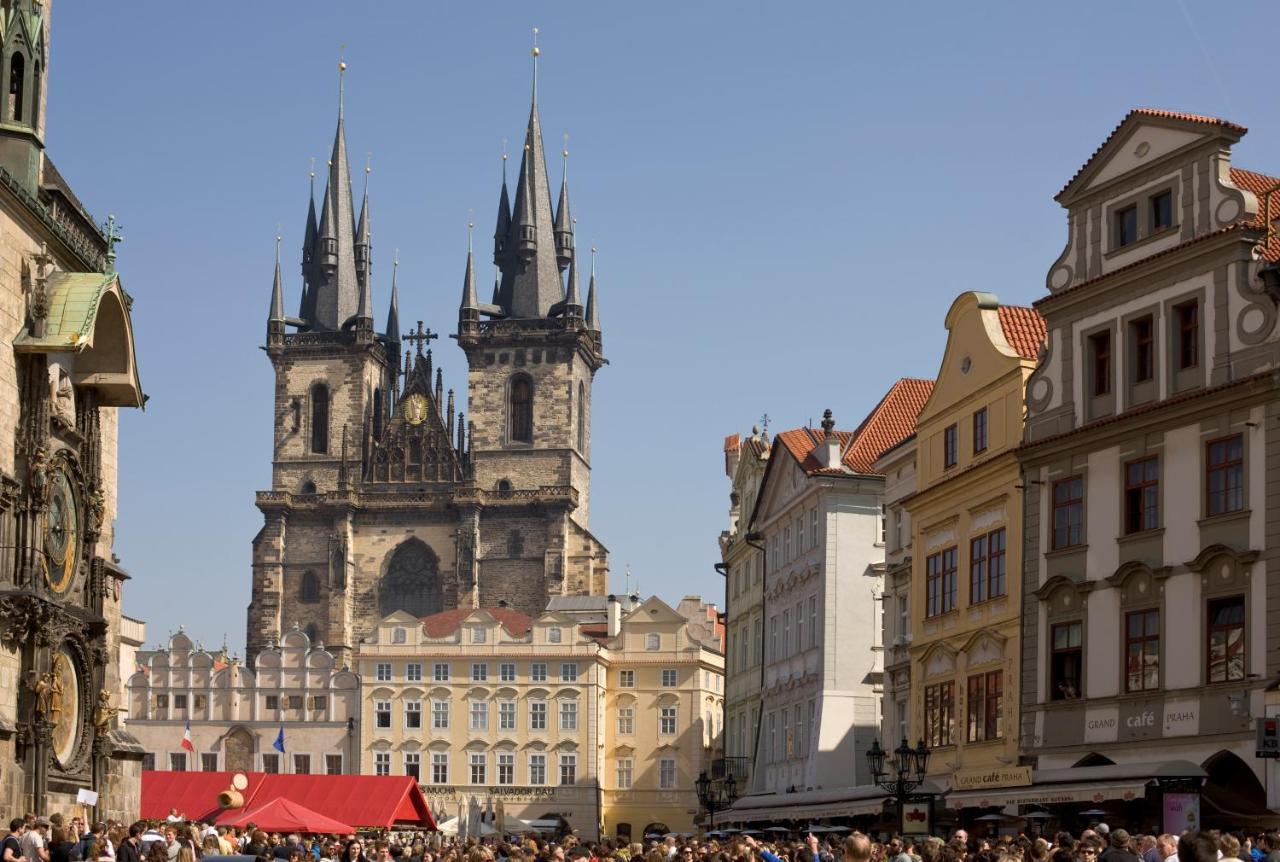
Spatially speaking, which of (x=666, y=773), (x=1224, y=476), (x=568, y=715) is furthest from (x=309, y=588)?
(x=1224, y=476)

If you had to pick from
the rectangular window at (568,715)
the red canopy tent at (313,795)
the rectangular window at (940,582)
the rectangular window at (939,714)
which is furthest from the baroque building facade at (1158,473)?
the rectangular window at (568,715)

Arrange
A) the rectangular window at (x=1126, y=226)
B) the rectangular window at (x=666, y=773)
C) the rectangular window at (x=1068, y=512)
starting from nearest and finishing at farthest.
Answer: the rectangular window at (x=1126, y=226) → the rectangular window at (x=1068, y=512) → the rectangular window at (x=666, y=773)

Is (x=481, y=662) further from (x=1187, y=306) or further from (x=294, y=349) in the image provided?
(x=1187, y=306)

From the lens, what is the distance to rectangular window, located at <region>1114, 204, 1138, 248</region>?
3303 centimetres

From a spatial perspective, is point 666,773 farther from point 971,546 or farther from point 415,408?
point 971,546

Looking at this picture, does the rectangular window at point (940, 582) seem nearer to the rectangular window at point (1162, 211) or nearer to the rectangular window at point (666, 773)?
the rectangular window at point (1162, 211)

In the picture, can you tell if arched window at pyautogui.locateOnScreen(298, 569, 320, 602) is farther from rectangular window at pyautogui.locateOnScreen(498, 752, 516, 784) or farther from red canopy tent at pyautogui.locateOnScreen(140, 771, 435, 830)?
red canopy tent at pyautogui.locateOnScreen(140, 771, 435, 830)

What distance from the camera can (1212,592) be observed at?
98.4 feet

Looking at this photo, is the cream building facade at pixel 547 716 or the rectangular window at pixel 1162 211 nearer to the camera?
the rectangular window at pixel 1162 211

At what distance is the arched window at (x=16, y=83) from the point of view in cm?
2920

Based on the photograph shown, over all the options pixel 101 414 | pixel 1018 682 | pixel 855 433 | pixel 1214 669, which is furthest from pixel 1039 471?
pixel 855 433

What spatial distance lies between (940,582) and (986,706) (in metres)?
3.74

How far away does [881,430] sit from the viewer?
5338 centimetres

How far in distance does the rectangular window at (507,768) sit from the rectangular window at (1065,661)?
66449mm
